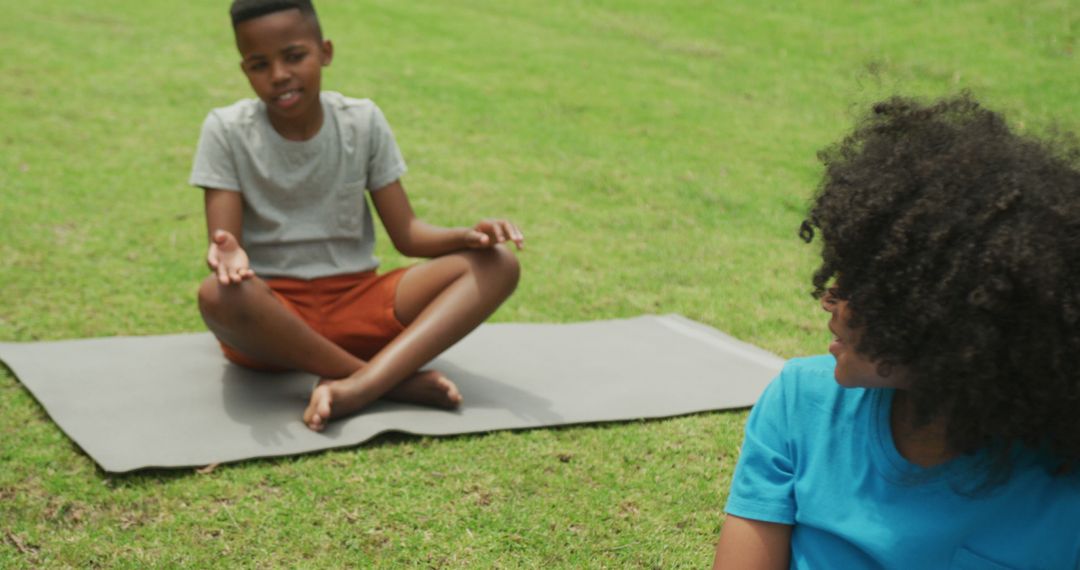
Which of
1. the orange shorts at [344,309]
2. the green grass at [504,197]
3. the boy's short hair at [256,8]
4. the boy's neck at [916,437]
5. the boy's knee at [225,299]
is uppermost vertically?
the boy's short hair at [256,8]

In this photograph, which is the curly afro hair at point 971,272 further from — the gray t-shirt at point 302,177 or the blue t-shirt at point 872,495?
the gray t-shirt at point 302,177

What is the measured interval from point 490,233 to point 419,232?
0.34m

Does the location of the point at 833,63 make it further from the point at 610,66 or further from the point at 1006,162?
the point at 1006,162

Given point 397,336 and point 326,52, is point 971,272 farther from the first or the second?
point 326,52

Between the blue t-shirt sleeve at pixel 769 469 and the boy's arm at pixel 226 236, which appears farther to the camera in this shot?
the boy's arm at pixel 226 236

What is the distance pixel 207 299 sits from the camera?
3.51 meters

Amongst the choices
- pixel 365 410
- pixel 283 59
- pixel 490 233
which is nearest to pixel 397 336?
pixel 365 410

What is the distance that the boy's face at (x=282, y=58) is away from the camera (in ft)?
12.2

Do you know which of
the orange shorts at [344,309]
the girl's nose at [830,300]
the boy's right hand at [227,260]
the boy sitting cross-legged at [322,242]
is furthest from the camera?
the orange shorts at [344,309]

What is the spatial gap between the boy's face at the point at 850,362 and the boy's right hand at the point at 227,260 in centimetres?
193

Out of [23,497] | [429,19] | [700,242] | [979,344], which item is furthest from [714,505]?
[429,19]

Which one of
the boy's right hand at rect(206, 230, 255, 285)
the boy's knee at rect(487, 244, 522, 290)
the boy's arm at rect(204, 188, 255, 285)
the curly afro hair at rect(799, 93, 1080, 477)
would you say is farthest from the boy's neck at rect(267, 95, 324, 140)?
the curly afro hair at rect(799, 93, 1080, 477)

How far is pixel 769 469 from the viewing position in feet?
6.63

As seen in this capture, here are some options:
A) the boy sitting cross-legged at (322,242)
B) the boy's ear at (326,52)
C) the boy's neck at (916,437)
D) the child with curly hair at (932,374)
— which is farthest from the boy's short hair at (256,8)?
the boy's neck at (916,437)
